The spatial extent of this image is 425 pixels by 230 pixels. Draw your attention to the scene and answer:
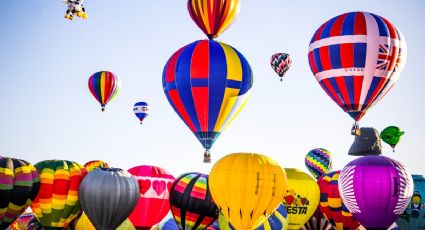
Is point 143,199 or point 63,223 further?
point 143,199

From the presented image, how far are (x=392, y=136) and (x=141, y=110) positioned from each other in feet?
43.0

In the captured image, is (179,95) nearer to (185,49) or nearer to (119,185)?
(185,49)

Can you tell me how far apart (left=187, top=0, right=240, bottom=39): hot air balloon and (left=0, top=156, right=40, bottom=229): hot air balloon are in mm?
7039

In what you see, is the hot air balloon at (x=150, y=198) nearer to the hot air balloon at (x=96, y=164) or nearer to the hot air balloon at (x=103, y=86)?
the hot air balloon at (x=96, y=164)

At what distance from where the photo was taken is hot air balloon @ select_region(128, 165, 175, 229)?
20.8 metres

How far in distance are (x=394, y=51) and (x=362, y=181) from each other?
161 inches

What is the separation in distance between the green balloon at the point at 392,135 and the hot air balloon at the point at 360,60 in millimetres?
8100

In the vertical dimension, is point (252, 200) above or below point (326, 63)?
below

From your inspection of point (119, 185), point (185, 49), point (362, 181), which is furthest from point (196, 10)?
point (362, 181)

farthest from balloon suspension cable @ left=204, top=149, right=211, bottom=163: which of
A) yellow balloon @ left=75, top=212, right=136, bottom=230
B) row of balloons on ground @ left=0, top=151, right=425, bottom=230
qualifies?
yellow balloon @ left=75, top=212, right=136, bottom=230

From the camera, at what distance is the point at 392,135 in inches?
1081

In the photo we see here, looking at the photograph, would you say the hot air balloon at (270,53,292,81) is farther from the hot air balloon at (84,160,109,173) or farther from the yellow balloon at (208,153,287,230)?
the yellow balloon at (208,153,287,230)

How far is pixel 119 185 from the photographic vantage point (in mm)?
19031

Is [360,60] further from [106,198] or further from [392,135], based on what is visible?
[392,135]
